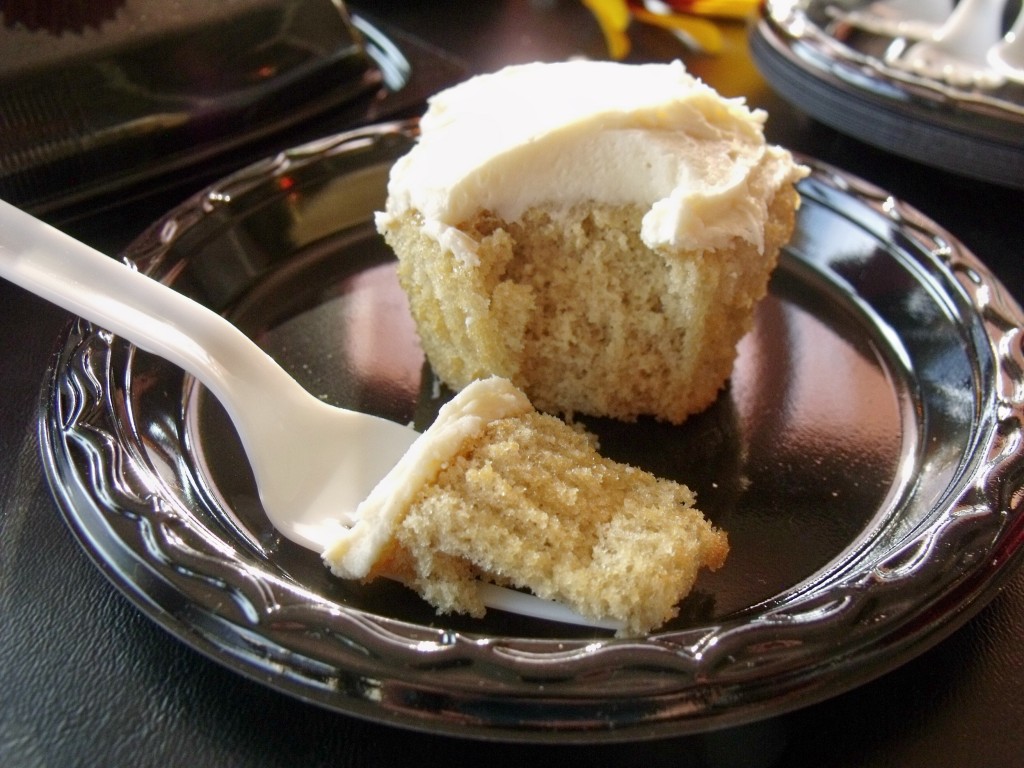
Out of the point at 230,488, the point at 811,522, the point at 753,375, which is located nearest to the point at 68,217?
the point at 230,488

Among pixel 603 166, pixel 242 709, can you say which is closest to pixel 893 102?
pixel 603 166

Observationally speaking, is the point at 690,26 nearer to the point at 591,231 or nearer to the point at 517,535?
the point at 591,231

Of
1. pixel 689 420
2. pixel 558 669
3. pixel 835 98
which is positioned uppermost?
pixel 835 98

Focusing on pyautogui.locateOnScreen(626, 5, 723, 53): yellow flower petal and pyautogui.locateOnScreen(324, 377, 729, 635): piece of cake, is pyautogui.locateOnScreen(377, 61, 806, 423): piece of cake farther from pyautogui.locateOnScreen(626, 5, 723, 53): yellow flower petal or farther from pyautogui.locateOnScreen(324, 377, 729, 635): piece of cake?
pyautogui.locateOnScreen(626, 5, 723, 53): yellow flower petal

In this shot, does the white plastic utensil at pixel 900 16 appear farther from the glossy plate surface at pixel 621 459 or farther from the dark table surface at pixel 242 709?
the dark table surface at pixel 242 709

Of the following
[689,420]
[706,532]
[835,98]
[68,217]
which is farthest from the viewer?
[835,98]

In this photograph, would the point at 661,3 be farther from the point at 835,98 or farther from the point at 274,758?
the point at 274,758
